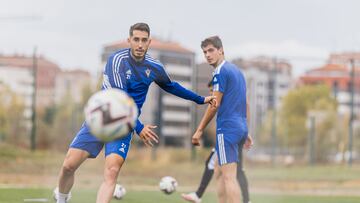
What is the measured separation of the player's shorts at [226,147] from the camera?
8.84 metres

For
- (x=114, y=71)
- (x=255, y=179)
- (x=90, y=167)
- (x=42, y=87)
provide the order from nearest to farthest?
(x=114, y=71)
(x=255, y=179)
(x=90, y=167)
(x=42, y=87)

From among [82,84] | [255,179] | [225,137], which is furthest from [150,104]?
[225,137]

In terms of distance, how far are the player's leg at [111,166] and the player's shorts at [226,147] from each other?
51.3 inches

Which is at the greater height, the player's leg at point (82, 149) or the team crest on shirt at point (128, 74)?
the team crest on shirt at point (128, 74)

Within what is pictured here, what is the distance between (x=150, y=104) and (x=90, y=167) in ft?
36.8

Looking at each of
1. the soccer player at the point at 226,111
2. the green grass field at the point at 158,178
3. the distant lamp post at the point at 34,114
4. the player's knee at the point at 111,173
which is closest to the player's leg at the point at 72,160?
the player's knee at the point at 111,173

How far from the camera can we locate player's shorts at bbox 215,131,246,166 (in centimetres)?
884

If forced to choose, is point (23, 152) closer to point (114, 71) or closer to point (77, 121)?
point (77, 121)

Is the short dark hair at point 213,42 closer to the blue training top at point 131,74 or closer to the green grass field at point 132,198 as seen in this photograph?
the blue training top at point 131,74

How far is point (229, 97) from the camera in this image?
896cm

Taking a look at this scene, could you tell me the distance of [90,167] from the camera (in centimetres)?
2625

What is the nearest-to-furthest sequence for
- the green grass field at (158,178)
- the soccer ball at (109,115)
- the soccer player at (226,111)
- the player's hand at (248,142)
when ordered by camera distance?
the soccer ball at (109,115)
the soccer player at (226,111)
the player's hand at (248,142)
the green grass field at (158,178)

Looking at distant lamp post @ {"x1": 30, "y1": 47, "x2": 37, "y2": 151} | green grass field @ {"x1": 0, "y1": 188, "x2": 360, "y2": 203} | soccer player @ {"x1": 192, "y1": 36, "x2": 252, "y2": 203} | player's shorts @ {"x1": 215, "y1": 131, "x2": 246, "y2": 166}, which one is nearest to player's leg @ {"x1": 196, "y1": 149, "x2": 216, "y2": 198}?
green grass field @ {"x1": 0, "y1": 188, "x2": 360, "y2": 203}

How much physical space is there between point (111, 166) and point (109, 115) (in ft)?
3.35
